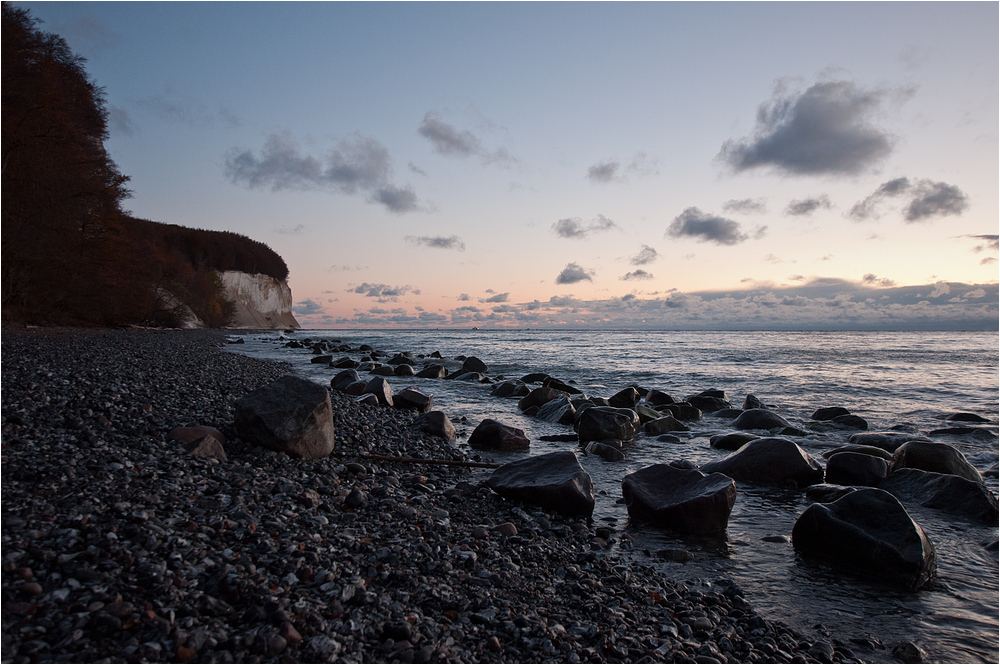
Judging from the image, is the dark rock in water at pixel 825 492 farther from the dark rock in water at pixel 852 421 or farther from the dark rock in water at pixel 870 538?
the dark rock in water at pixel 852 421

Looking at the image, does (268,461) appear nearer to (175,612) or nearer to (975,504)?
(175,612)

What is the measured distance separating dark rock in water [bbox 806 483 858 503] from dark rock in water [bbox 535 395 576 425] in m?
4.85

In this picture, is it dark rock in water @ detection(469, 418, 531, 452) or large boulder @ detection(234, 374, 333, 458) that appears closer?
large boulder @ detection(234, 374, 333, 458)

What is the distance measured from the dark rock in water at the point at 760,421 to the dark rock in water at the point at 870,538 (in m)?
5.61

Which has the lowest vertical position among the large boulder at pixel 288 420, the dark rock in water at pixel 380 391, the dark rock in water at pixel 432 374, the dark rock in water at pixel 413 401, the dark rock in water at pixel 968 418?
the dark rock in water at pixel 968 418

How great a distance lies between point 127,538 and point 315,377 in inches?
593

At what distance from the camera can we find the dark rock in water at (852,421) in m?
10.2

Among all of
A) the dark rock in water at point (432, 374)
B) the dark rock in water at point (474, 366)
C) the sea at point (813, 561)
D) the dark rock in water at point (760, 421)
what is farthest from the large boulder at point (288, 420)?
the dark rock in water at point (474, 366)

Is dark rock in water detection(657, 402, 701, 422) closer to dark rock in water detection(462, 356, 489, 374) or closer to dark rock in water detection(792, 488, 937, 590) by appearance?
dark rock in water detection(792, 488, 937, 590)

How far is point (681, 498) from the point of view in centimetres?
527

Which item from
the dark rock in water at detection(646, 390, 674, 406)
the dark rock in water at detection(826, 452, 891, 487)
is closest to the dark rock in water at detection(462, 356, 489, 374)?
the dark rock in water at detection(646, 390, 674, 406)

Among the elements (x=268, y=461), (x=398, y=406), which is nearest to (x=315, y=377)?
(x=398, y=406)

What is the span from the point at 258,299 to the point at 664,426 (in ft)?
293

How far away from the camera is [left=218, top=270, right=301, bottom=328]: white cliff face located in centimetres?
7919
